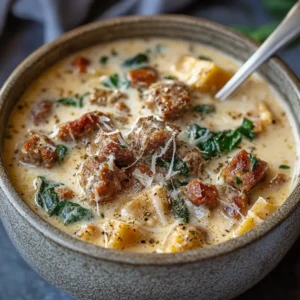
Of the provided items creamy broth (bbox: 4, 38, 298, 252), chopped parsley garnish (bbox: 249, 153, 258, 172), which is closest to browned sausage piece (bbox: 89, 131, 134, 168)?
creamy broth (bbox: 4, 38, 298, 252)

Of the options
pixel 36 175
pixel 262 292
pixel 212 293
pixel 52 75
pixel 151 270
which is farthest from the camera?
pixel 52 75

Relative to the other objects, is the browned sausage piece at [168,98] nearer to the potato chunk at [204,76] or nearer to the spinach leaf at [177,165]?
the potato chunk at [204,76]

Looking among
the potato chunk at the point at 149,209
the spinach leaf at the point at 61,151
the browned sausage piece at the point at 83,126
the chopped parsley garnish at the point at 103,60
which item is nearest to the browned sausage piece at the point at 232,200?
the potato chunk at the point at 149,209

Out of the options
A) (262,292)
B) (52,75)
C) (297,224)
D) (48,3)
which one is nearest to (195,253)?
(297,224)

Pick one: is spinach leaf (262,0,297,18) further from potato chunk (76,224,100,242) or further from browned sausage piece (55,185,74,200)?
potato chunk (76,224,100,242)

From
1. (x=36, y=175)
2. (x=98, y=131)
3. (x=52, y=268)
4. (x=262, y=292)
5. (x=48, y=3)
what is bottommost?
(x=262, y=292)

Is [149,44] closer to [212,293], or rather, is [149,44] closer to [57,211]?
[57,211]
